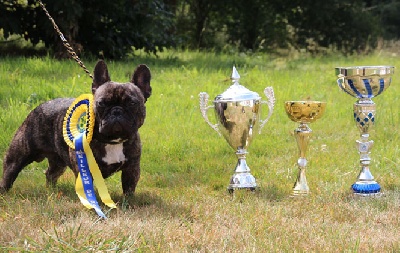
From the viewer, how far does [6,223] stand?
3697mm

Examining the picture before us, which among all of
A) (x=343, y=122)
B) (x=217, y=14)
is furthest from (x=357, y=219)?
(x=217, y=14)

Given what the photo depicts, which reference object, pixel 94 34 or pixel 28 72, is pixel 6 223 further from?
pixel 94 34

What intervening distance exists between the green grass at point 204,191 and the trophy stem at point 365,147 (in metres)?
0.11

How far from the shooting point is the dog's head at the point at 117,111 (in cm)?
388

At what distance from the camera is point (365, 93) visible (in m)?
4.74

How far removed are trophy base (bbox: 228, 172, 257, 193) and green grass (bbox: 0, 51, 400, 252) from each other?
59mm

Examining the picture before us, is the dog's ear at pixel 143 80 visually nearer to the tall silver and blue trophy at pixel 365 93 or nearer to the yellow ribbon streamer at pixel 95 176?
the yellow ribbon streamer at pixel 95 176

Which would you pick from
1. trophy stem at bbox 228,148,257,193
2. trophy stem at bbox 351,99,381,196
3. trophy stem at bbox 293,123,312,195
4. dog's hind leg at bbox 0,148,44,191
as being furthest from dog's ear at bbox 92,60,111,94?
trophy stem at bbox 351,99,381,196

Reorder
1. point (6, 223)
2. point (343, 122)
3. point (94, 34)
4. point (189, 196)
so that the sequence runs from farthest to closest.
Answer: point (94, 34) → point (343, 122) → point (189, 196) → point (6, 223)

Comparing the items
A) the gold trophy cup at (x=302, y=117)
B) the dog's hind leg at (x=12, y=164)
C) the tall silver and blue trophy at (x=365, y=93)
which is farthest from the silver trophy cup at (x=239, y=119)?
the dog's hind leg at (x=12, y=164)

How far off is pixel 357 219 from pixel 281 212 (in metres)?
0.48

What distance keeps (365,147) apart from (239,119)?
943mm

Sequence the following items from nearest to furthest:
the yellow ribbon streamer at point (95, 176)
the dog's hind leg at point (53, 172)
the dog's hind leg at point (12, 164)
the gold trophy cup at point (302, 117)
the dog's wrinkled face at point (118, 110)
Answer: the dog's wrinkled face at point (118, 110) < the yellow ribbon streamer at point (95, 176) < the dog's hind leg at point (12, 164) < the gold trophy cup at point (302, 117) < the dog's hind leg at point (53, 172)

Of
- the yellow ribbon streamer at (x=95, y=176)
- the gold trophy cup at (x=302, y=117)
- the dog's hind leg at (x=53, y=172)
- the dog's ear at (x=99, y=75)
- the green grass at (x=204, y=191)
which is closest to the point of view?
the green grass at (x=204, y=191)
